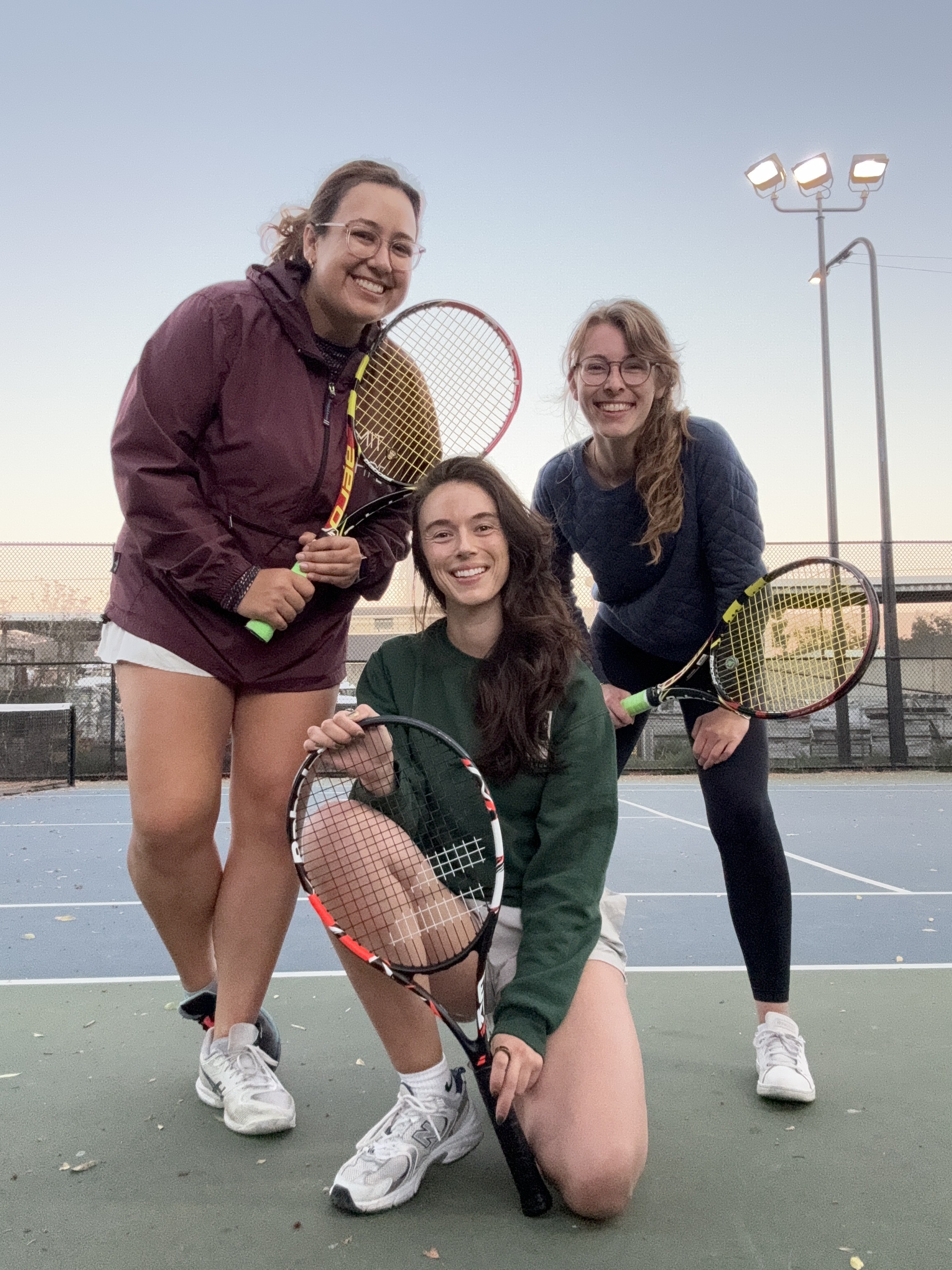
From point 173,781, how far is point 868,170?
44.1 ft

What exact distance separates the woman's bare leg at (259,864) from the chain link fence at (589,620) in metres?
6.45

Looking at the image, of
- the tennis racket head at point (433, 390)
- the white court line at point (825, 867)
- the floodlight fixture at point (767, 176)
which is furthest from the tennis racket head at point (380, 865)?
the floodlight fixture at point (767, 176)

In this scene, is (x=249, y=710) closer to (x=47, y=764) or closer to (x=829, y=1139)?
(x=829, y=1139)

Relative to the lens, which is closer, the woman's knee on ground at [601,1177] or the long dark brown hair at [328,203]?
the woman's knee on ground at [601,1177]

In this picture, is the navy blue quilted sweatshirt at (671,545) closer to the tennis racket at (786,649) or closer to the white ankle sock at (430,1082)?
the tennis racket at (786,649)

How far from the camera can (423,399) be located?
7.28 feet

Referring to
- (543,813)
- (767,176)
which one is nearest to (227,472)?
(543,813)

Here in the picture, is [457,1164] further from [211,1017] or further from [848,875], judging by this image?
[848,875]

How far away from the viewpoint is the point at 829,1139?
188 cm

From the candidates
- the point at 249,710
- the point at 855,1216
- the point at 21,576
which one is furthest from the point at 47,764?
the point at 855,1216

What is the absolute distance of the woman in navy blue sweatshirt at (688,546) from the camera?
7.16 feet

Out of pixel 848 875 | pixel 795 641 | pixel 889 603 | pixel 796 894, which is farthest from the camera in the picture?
pixel 889 603

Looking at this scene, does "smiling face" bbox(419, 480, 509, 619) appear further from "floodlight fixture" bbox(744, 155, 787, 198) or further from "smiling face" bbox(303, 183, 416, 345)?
"floodlight fixture" bbox(744, 155, 787, 198)

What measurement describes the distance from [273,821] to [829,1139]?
3.86 feet
